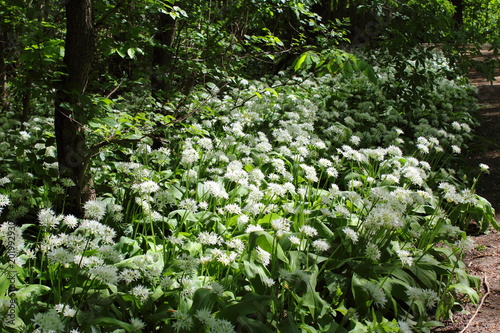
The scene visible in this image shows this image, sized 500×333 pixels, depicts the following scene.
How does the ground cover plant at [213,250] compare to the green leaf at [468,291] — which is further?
the green leaf at [468,291]

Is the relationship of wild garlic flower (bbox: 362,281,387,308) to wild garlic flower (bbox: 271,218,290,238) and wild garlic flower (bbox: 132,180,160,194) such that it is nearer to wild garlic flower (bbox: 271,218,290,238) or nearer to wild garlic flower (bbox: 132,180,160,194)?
wild garlic flower (bbox: 271,218,290,238)

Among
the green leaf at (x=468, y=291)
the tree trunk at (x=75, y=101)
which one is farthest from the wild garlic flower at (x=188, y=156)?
the green leaf at (x=468, y=291)

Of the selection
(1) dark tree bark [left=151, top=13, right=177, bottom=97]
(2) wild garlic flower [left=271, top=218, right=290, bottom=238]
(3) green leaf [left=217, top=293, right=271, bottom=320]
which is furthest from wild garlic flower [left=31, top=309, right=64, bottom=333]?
(1) dark tree bark [left=151, top=13, right=177, bottom=97]

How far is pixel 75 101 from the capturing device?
2848mm

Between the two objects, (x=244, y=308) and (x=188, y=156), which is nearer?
(x=244, y=308)

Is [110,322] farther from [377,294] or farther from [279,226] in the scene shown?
[377,294]

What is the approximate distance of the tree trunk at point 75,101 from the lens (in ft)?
9.27

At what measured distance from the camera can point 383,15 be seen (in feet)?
20.2

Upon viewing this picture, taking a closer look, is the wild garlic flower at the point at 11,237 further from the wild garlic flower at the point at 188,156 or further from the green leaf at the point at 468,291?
the green leaf at the point at 468,291

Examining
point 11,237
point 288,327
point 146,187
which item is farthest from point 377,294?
point 11,237

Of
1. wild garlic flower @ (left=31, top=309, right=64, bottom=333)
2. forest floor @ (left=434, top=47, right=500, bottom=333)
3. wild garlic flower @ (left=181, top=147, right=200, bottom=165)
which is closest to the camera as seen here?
wild garlic flower @ (left=31, top=309, right=64, bottom=333)

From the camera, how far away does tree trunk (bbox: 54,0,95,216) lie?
2824mm

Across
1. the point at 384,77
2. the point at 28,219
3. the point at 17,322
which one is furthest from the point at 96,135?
the point at 384,77

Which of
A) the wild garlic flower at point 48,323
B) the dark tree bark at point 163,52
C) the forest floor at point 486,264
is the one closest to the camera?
the wild garlic flower at point 48,323
